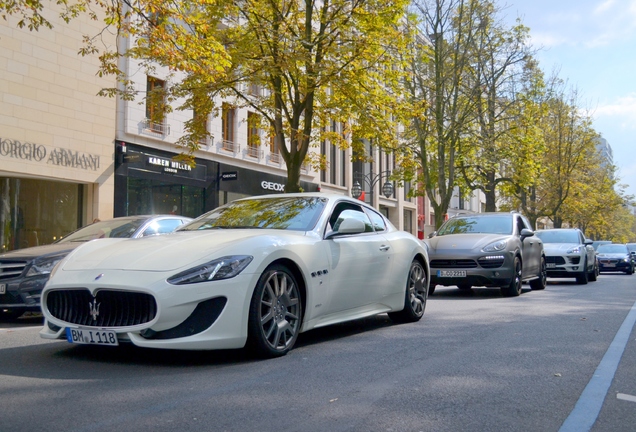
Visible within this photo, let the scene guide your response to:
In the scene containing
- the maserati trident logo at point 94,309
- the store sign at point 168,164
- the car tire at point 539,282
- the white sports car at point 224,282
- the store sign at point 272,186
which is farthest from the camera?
the store sign at point 272,186

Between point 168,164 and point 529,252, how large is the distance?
14571mm

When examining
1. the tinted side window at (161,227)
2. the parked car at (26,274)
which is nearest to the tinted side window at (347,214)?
the tinted side window at (161,227)

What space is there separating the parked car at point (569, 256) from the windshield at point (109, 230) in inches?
492

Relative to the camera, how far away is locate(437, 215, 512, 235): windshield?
1352 cm

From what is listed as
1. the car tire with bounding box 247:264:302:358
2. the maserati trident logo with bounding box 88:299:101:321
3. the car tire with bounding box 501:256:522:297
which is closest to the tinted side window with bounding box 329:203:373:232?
the car tire with bounding box 247:264:302:358

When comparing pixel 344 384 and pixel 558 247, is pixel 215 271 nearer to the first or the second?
pixel 344 384

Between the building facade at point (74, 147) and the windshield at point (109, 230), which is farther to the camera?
the building facade at point (74, 147)

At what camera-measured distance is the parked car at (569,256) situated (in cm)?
1872

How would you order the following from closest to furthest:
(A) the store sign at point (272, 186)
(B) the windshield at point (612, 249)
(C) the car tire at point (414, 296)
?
(C) the car tire at point (414, 296) → (A) the store sign at point (272, 186) → (B) the windshield at point (612, 249)

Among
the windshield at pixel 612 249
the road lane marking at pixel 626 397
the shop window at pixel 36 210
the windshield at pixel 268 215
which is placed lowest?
the road lane marking at pixel 626 397

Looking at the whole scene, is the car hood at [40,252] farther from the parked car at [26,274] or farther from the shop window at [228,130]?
the shop window at [228,130]

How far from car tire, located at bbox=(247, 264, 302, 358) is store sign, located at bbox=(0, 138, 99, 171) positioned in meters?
15.6

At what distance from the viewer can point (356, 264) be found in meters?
6.78

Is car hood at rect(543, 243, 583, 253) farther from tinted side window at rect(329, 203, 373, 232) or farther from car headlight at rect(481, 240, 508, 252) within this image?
tinted side window at rect(329, 203, 373, 232)
